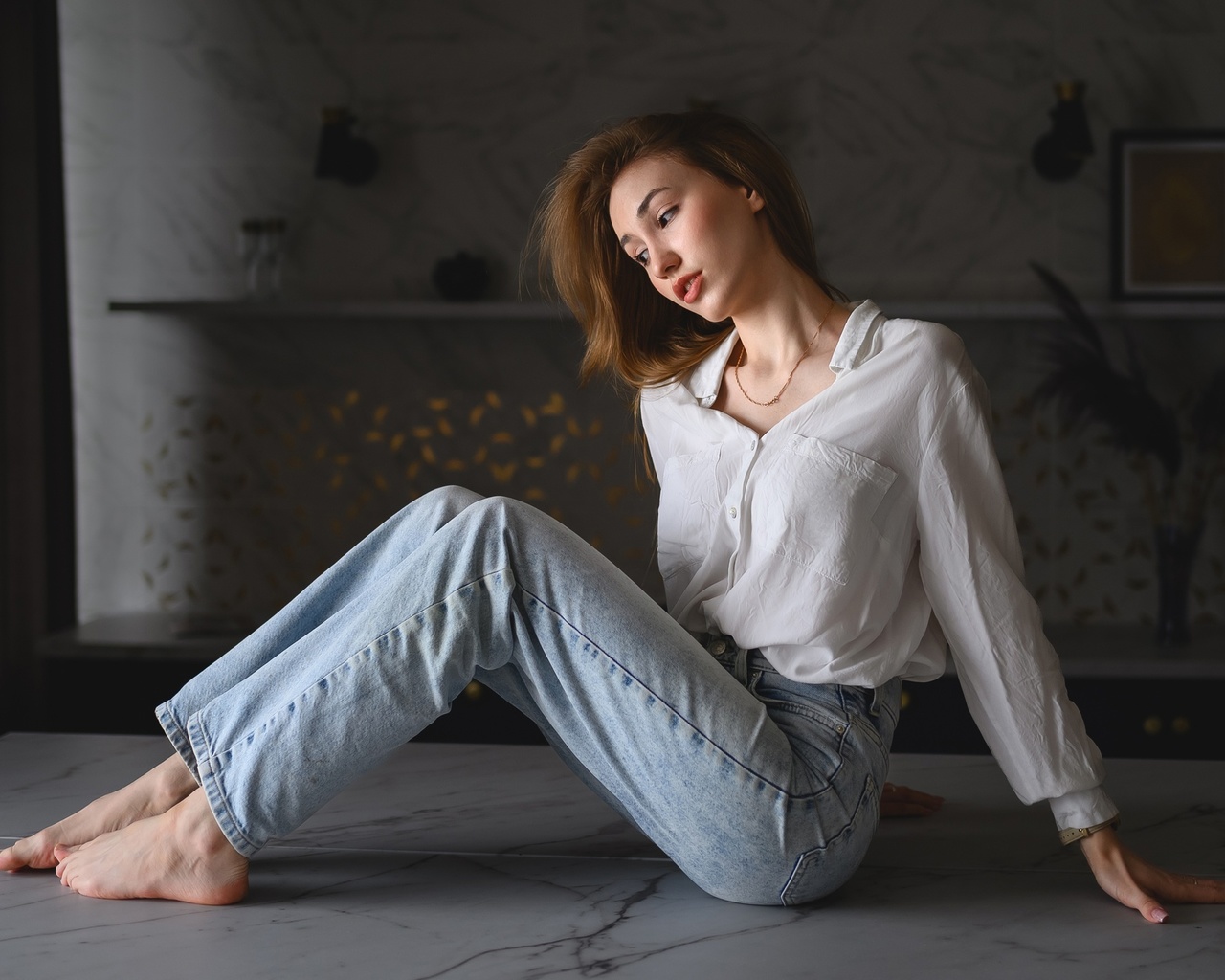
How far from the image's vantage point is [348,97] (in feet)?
10.5

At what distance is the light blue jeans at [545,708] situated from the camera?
135 centimetres

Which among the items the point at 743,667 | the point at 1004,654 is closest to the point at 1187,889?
the point at 1004,654

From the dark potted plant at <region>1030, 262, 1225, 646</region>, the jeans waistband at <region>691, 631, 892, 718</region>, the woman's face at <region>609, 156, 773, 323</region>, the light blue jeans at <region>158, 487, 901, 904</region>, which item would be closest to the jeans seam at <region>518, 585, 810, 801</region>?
the light blue jeans at <region>158, 487, 901, 904</region>

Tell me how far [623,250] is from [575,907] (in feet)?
3.03

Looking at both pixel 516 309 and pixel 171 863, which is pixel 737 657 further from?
pixel 516 309

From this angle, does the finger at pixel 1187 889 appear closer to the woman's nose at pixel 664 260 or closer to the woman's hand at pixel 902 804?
the woman's hand at pixel 902 804

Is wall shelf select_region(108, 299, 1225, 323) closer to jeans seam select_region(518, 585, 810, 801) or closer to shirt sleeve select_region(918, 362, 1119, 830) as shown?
shirt sleeve select_region(918, 362, 1119, 830)

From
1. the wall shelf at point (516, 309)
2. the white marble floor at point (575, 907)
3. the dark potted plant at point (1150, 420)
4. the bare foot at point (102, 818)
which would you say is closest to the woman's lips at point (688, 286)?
the white marble floor at point (575, 907)

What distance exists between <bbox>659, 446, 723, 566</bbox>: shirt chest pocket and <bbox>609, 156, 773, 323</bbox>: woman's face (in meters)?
0.20

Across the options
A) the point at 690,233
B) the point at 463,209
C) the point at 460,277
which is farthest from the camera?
the point at 463,209

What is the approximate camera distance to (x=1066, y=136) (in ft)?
9.77

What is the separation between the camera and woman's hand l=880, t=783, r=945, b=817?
1831mm

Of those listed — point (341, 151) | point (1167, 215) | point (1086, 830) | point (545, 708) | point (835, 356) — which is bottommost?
point (1086, 830)

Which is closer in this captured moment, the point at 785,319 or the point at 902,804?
the point at 785,319
